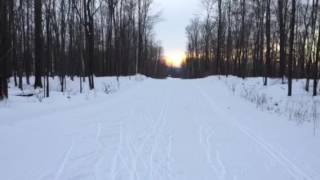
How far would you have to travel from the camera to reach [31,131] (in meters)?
10.7

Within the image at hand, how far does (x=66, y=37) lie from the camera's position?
192 ft

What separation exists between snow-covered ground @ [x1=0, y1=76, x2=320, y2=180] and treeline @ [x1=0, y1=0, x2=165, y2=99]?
231 inches

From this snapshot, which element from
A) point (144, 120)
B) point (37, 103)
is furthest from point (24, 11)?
point (144, 120)

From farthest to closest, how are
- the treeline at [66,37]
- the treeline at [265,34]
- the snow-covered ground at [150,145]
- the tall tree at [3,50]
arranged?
the treeline at [265,34] → the treeline at [66,37] → the tall tree at [3,50] → the snow-covered ground at [150,145]

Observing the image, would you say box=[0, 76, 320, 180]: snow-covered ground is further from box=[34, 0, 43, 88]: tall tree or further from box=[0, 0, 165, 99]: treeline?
box=[34, 0, 43, 88]: tall tree

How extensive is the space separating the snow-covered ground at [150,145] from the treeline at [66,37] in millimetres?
5863

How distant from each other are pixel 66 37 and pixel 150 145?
51.6m

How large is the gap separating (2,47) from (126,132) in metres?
9.32

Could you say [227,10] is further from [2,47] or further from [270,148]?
[270,148]

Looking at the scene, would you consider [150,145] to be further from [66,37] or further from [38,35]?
[66,37]

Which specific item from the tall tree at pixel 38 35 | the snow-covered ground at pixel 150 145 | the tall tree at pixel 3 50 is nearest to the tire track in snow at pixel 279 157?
the snow-covered ground at pixel 150 145

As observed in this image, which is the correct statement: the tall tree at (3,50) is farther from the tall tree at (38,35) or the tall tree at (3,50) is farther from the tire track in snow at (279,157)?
the tire track in snow at (279,157)

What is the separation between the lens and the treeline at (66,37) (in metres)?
26.2

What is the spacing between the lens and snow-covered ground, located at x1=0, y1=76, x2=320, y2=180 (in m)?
7.20
